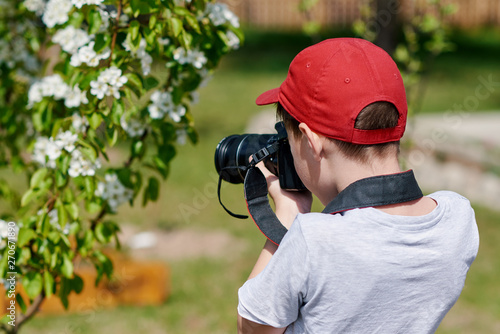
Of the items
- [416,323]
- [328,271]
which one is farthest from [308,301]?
[416,323]

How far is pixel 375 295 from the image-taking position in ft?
3.80

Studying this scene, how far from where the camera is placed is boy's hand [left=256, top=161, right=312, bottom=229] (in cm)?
140

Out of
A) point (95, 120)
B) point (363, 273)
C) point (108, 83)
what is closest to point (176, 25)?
point (108, 83)

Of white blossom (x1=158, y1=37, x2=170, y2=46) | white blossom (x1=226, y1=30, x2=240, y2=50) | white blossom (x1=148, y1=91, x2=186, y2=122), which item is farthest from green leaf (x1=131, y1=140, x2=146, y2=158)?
white blossom (x1=226, y1=30, x2=240, y2=50)

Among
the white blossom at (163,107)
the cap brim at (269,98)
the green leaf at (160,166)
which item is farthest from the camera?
the green leaf at (160,166)

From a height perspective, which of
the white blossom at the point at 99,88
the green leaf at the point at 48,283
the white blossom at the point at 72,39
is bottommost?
the green leaf at the point at 48,283

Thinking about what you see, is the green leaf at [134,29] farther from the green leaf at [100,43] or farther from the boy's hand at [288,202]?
the boy's hand at [288,202]

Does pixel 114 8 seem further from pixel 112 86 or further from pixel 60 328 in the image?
pixel 60 328

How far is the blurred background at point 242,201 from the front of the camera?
378cm

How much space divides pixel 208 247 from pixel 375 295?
3.74 meters

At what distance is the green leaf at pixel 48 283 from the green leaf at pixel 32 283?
0.02 meters

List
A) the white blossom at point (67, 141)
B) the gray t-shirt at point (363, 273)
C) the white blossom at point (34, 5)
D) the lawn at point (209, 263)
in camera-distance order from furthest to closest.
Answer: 1. the lawn at point (209, 263)
2. the white blossom at point (34, 5)
3. the white blossom at point (67, 141)
4. the gray t-shirt at point (363, 273)

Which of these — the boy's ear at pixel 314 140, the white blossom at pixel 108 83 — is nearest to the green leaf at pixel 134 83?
the white blossom at pixel 108 83

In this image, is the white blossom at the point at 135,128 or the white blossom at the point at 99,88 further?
the white blossom at the point at 135,128
